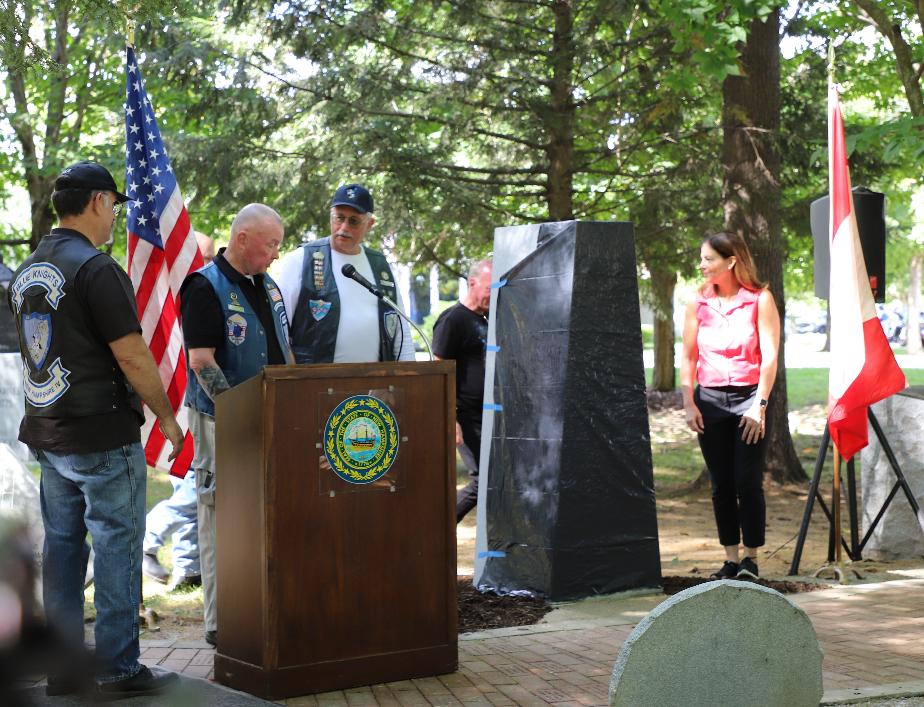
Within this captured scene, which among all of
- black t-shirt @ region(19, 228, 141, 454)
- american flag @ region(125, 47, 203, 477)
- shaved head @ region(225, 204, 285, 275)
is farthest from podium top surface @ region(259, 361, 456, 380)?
american flag @ region(125, 47, 203, 477)

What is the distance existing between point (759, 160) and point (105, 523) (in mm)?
9089

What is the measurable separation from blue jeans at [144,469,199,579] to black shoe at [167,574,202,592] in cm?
2

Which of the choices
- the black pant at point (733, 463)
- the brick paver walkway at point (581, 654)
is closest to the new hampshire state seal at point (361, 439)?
the brick paver walkway at point (581, 654)

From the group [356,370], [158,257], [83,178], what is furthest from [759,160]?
[83,178]

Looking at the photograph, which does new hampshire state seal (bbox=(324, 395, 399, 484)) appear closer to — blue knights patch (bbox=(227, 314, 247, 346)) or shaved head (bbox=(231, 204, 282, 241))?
blue knights patch (bbox=(227, 314, 247, 346))

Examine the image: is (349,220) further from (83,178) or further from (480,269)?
(480,269)

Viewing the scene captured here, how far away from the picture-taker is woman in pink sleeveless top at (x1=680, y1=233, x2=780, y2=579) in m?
6.88

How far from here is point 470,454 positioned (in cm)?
798

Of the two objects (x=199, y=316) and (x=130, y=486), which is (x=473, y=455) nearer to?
(x=199, y=316)

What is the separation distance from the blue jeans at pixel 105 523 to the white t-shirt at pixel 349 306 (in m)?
1.57

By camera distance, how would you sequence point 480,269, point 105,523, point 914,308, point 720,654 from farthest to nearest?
point 914,308 → point 480,269 → point 105,523 → point 720,654

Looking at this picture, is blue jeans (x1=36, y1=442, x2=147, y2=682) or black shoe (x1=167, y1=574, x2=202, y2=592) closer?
blue jeans (x1=36, y1=442, x2=147, y2=682)

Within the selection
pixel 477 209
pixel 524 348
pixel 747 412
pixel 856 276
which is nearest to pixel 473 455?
pixel 524 348

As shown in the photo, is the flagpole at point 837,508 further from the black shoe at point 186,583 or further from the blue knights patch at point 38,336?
the blue knights patch at point 38,336
